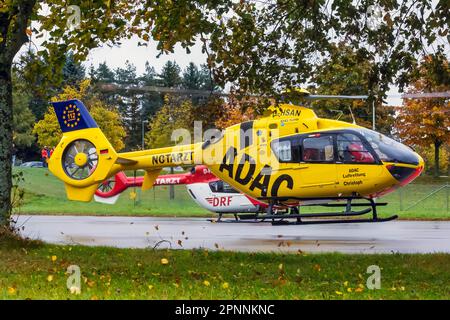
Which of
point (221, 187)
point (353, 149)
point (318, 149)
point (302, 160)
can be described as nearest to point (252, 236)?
point (302, 160)

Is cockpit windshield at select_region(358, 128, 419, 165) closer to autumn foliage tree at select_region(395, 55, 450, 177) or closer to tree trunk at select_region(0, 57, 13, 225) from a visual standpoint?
tree trunk at select_region(0, 57, 13, 225)

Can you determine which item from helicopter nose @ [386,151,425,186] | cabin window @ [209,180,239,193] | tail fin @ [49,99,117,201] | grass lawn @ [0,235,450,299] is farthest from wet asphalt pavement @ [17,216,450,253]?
grass lawn @ [0,235,450,299]

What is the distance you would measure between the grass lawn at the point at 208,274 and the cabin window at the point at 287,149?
19.1ft

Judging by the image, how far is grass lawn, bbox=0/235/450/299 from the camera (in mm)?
7891

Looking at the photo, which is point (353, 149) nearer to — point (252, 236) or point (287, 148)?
point (287, 148)

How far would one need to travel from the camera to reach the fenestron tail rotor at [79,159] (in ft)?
64.5

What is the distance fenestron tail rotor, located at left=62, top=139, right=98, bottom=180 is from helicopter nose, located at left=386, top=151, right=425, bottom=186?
7.75 metres

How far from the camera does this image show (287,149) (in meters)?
17.8

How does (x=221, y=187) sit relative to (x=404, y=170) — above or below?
below

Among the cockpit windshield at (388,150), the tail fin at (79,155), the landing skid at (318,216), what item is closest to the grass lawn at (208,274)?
the landing skid at (318,216)

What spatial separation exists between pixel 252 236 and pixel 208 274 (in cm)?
787

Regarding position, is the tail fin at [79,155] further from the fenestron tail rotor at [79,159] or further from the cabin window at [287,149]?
the cabin window at [287,149]

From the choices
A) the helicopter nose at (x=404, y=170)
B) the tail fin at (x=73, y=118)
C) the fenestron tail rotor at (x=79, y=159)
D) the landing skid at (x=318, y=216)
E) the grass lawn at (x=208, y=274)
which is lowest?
the grass lawn at (x=208, y=274)
